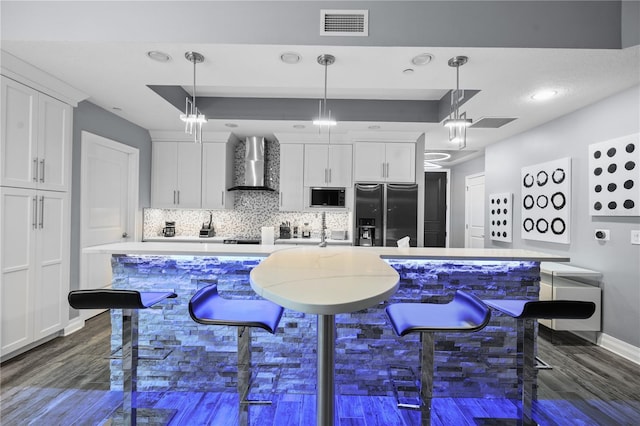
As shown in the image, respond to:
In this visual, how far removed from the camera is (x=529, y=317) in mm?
1438

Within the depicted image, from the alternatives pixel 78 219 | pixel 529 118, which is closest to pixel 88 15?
pixel 78 219

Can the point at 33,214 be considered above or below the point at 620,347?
above

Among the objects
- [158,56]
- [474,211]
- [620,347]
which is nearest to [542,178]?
[620,347]

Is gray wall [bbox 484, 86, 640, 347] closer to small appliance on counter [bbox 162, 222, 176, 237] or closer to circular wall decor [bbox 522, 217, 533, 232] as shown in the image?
circular wall decor [bbox 522, 217, 533, 232]

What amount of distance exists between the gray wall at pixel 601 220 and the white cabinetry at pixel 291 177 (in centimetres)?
319

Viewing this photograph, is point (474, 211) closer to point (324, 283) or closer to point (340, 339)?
point (340, 339)

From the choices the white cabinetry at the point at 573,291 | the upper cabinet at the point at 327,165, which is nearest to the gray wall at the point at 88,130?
the upper cabinet at the point at 327,165

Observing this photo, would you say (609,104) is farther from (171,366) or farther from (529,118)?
(171,366)

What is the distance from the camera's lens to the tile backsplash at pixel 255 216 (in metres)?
5.05

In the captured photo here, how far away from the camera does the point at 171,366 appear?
2.21 metres

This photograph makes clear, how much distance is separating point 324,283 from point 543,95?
3.24 metres

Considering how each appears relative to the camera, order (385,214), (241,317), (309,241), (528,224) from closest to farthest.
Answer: (241,317)
(528,224)
(385,214)
(309,241)

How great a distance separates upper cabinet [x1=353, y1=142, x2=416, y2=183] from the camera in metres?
4.50

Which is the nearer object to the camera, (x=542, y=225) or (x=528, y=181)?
(x=542, y=225)
